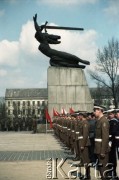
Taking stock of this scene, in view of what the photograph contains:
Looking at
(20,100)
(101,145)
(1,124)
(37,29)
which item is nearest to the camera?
(101,145)

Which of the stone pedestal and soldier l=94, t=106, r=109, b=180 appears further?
the stone pedestal

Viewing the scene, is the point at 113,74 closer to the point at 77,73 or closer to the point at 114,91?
the point at 114,91

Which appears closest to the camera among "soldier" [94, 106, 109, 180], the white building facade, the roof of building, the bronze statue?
"soldier" [94, 106, 109, 180]

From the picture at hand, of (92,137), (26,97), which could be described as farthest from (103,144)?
(26,97)

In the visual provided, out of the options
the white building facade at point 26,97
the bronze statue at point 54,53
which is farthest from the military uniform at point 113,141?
the white building facade at point 26,97

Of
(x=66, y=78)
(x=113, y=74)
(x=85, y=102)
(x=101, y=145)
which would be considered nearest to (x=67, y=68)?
(x=66, y=78)

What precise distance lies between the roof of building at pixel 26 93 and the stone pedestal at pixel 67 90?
115708 millimetres

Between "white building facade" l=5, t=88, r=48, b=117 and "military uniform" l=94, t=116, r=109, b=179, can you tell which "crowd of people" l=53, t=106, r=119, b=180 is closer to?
"military uniform" l=94, t=116, r=109, b=179

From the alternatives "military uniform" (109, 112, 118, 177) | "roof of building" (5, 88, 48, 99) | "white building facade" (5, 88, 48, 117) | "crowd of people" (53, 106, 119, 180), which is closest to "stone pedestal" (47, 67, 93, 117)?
"crowd of people" (53, 106, 119, 180)

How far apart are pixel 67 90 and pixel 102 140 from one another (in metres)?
22.4

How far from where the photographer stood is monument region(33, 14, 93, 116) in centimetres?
3084

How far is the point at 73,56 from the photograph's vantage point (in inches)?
1240

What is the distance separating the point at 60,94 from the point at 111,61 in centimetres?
2013

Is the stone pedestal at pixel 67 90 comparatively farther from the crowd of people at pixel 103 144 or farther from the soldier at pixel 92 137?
the crowd of people at pixel 103 144
